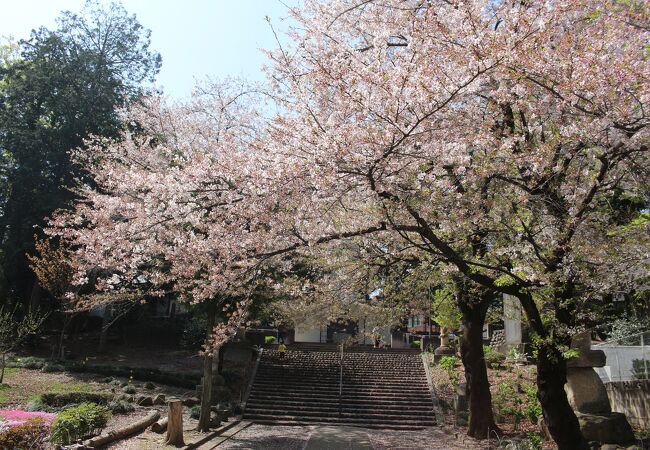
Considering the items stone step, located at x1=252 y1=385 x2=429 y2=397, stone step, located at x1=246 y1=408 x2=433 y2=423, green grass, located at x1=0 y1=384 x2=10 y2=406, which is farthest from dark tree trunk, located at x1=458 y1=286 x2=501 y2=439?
green grass, located at x1=0 y1=384 x2=10 y2=406

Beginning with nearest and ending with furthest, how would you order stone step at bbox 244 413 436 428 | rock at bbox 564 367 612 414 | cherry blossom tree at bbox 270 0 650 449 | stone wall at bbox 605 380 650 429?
cherry blossom tree at bbox 270 0 650 449 < rock at bbox 564 367 612 414 < stone wall at bbox 605 380 650 429 < stone step at bbox 244 413 436 428

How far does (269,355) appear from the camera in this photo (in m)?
22.4

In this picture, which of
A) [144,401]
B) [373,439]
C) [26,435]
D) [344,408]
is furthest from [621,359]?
[144,401]

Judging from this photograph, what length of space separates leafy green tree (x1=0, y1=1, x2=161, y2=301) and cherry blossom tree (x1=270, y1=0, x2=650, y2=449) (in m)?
19.2

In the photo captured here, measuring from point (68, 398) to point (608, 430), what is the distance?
11861 mm

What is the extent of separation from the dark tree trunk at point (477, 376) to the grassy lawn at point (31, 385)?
10.5 m

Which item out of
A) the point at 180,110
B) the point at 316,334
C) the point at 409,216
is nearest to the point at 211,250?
the point at 409,216

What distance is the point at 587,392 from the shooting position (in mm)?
9547

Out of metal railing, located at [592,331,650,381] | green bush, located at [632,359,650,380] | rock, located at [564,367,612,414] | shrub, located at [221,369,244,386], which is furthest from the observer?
shrub, located at [221,369,244,386]

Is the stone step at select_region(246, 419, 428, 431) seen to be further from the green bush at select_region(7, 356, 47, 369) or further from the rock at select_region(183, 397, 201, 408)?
the green bush at select_region(7, 356, 47, 369)

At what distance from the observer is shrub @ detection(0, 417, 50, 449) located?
5930 mm

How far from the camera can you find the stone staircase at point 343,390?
52.7 feet

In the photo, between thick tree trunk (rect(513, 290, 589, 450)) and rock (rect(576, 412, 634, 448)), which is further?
rock (rect(576, 412, 634, 448))

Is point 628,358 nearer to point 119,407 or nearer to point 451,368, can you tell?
point 451,368
